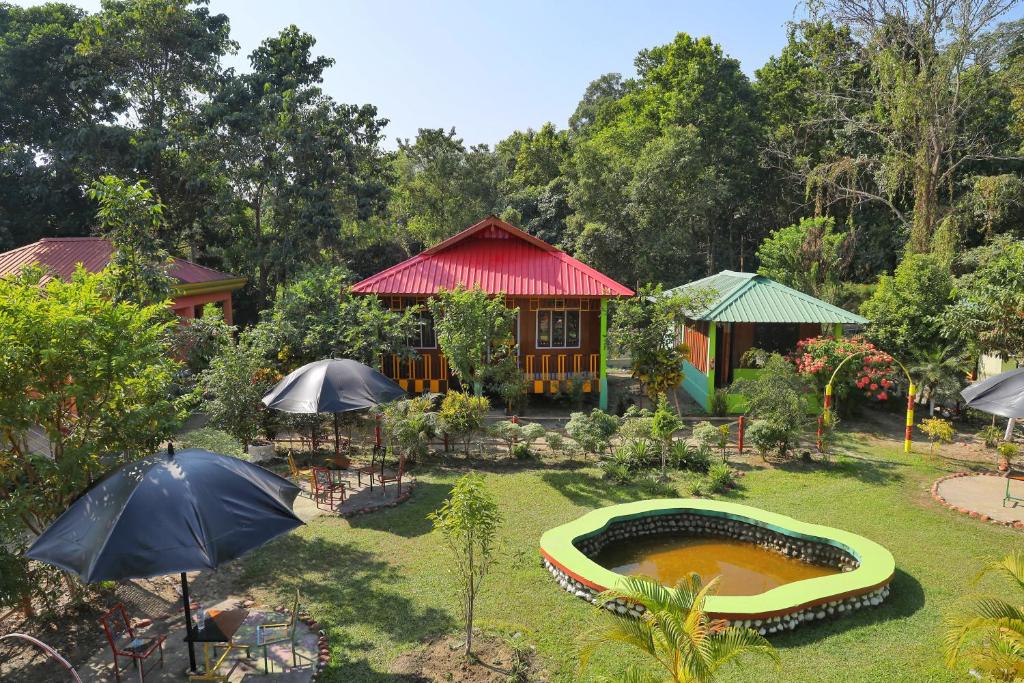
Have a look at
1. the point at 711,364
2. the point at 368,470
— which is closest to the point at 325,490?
the point at 368,470

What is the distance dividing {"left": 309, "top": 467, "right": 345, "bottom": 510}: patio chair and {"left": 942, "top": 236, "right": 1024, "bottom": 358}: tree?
50.6 ft

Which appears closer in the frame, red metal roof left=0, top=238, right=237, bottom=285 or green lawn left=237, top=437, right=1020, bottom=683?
green lawn left=237, top=437, right=1020, bottom=683

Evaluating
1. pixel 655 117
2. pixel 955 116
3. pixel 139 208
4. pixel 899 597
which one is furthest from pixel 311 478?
pixel 655 117

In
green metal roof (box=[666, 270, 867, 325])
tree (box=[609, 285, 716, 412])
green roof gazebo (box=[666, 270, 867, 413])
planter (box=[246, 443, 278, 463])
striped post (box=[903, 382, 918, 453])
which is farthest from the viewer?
green roof gazebo (box=[666, 270, 867, 413])

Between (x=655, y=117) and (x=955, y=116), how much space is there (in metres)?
16.9

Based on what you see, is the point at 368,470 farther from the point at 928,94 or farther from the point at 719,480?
the point at 928,94

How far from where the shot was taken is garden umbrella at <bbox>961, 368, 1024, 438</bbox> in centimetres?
1133

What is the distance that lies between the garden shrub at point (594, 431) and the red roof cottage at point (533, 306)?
4.37m

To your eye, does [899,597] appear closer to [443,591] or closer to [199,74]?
[443,591]

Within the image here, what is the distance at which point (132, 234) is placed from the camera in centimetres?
1450

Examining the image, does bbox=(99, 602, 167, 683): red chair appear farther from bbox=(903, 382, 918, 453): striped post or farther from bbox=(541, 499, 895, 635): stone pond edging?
bbox=(903, 382, 918, 453): striped post

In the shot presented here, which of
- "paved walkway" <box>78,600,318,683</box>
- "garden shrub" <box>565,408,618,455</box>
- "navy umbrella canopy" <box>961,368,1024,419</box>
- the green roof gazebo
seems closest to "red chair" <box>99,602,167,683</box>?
"paved walkway" <box>78,600,318,683</box>

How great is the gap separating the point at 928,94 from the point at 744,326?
12.8 meters

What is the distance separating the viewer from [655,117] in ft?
128
